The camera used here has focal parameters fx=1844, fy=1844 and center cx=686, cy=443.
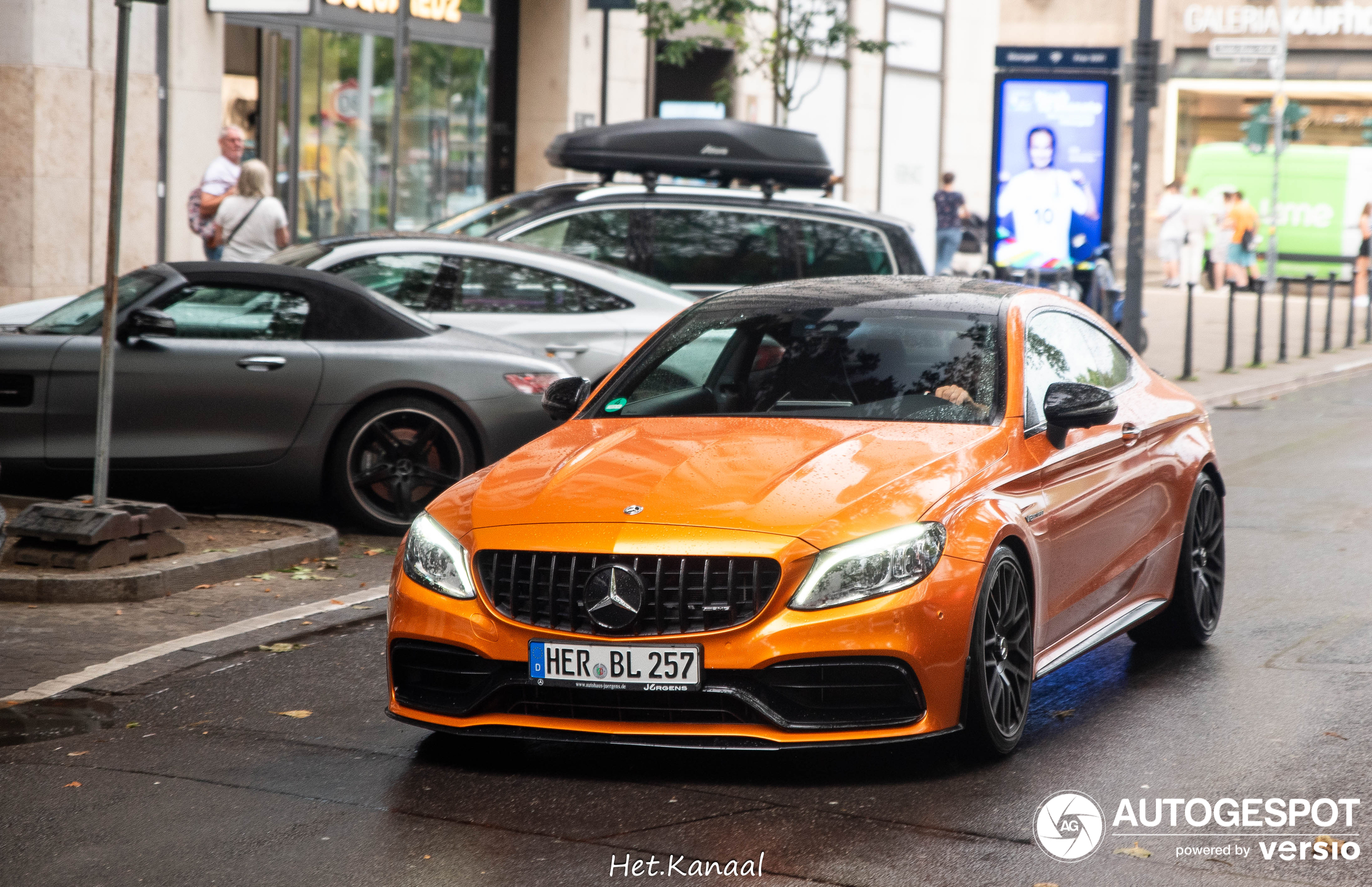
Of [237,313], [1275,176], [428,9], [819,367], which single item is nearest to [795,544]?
[819,367]

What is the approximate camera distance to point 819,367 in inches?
243

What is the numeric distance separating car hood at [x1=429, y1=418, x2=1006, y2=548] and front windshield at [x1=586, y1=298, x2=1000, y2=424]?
0.47 feet

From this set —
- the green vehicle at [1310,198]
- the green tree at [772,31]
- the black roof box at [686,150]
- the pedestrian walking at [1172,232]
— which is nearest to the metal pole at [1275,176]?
the green vehicle at [1310,198]

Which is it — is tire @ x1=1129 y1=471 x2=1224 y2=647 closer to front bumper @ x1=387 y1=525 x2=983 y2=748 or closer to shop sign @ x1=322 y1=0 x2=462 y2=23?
front bumper @ x1=387 y1=525 x2=983 y2=748

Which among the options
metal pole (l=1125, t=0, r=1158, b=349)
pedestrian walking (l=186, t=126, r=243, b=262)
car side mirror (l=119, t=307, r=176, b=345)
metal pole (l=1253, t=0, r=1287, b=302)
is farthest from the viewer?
metal pole (l=1253, t=0, r=1287, b=302)

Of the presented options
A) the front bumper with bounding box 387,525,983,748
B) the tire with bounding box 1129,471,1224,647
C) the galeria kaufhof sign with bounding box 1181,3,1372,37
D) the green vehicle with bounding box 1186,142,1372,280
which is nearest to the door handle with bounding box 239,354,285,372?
the front bumper with bounding box 387,525,983,748

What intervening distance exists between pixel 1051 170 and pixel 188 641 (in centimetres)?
1470

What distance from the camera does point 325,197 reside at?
68.0ft

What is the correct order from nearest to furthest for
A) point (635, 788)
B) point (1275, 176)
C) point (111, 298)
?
point (635, 788)
point (111, 298)
point (1275, 176)

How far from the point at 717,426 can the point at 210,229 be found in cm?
1038

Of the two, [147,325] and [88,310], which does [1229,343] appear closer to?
[88,310]

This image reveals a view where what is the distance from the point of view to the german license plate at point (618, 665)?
4.90m

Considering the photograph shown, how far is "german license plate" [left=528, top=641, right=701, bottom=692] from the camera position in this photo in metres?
4.90

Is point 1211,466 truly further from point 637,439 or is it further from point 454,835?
point 454,835
